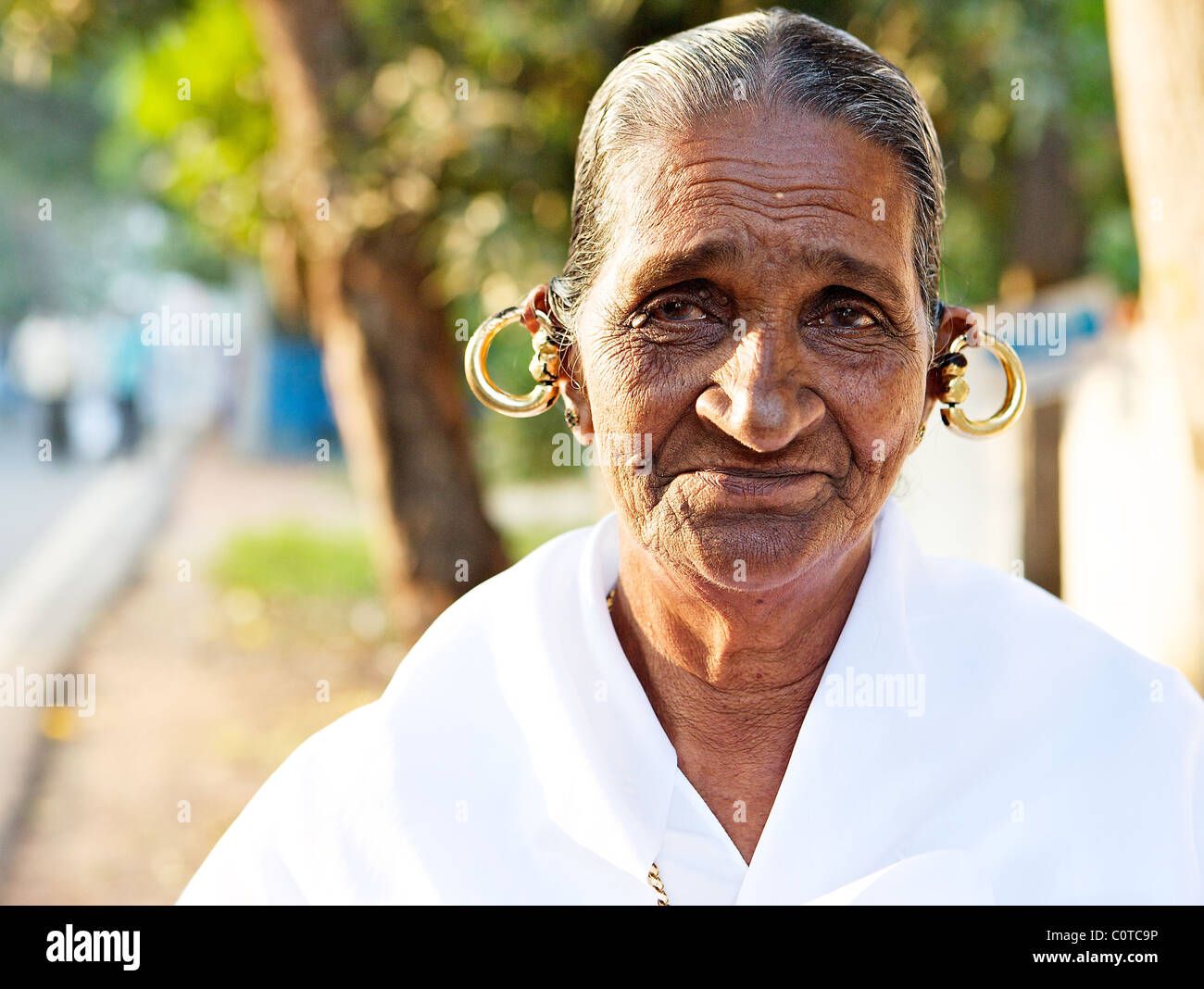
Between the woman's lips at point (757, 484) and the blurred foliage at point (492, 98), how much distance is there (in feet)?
7.91

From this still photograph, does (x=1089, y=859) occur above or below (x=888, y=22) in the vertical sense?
below

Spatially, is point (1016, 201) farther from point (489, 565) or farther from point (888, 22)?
point (489, 565)

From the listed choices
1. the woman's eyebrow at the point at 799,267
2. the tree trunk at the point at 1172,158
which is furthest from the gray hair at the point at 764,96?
the tree trunk at the point at 1172,158

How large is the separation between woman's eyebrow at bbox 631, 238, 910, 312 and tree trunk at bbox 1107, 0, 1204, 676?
196cm

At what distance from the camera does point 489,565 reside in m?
6.87

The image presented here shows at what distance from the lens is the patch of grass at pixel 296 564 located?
405 inches

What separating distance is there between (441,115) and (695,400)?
4.09 meters

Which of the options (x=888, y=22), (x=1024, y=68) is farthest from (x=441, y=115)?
(x=1024, y=68)

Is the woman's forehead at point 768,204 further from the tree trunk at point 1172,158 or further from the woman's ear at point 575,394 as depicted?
the tree trunk at point 1172,158

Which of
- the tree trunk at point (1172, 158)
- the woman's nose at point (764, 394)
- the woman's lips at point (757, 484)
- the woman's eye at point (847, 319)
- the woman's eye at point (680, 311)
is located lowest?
the woman's lips at point (757, 484)

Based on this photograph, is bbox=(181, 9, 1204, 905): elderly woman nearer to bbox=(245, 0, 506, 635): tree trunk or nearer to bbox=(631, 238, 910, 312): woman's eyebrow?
bbox=(631, 238, 910, 312): woman's eyebrow

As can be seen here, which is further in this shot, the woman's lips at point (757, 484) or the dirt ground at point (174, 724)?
the dirt ground at point (174, 724)

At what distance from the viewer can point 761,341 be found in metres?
1.59

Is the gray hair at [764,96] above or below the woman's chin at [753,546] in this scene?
above
